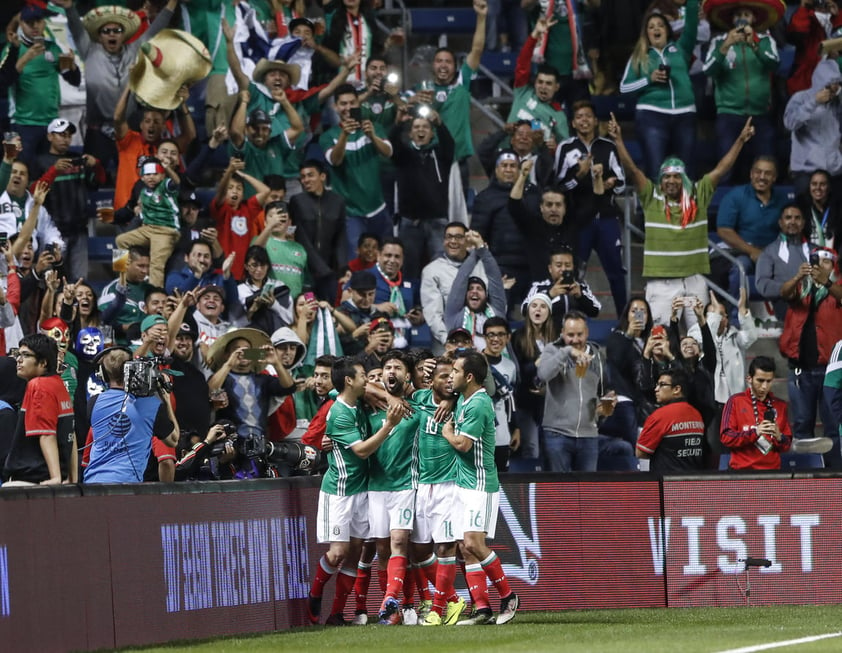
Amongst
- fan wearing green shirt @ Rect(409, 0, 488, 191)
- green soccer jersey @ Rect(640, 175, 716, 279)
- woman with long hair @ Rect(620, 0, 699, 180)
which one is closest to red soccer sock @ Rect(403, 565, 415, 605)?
green soccer jersey @ Rect(640, 175, 716, 279)

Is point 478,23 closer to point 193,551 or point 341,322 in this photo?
point 341,322

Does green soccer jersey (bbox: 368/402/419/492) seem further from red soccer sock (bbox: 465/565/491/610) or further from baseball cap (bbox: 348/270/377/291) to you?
baseball cap (bbox: 348/270/377/291)

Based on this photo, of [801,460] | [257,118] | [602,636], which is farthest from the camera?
[257,118]

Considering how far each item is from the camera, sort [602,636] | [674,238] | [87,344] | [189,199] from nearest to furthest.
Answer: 1. [602,636]
2. [87,344]
3. [189,199]
4. [674,238]

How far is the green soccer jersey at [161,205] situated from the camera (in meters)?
16.2

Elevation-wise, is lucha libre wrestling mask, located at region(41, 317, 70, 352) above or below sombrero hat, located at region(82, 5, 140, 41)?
below

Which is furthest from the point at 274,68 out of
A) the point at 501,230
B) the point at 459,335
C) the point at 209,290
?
the point at 459,335

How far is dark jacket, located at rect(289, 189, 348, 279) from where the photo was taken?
16.8 metres

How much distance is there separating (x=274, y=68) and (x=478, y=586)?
25.8 ft

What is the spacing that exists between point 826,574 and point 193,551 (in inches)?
206

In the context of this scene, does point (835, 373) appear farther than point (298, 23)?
No

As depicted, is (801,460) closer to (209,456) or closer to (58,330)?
(209,456)

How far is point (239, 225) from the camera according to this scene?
16.6 m

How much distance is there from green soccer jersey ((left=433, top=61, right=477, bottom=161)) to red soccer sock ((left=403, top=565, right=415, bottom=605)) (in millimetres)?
6943
